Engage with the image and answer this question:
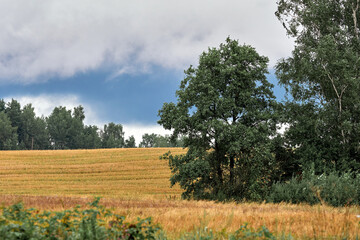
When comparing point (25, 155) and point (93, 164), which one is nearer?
point (93, 164)

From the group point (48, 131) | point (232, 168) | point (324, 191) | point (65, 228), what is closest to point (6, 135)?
point (48, 131)

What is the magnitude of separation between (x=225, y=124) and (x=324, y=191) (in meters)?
6.97

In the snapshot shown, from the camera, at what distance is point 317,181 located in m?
23.0

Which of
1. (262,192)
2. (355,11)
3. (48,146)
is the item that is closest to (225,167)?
(262,192)

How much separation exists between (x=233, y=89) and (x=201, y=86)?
219 cm

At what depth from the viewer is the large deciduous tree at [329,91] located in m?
27.8

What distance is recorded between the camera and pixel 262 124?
2573 cm

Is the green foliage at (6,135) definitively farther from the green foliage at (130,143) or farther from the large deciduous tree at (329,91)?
the large deciduous tree at (329,91)

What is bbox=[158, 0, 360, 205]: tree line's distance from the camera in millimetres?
25359

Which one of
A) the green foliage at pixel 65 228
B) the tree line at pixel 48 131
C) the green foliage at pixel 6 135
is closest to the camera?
the green foliage at pixel 65 228

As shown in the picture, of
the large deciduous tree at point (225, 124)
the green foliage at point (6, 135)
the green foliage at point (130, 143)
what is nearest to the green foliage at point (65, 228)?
the large deciduous tree at point (225, 124)

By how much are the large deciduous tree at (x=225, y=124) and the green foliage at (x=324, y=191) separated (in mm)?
1866

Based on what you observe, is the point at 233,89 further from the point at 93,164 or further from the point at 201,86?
the point at 93,164

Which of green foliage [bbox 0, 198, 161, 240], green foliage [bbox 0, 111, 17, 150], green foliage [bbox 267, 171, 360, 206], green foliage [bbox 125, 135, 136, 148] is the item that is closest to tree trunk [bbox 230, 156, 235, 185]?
green foliage [bbox 267, 171, 360, 206]
